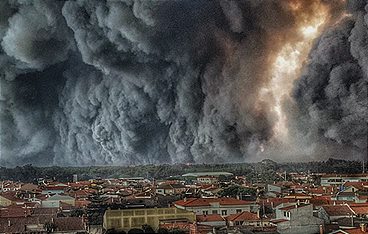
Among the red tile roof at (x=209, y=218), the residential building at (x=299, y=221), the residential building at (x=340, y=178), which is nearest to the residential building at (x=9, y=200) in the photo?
the red tile roof at (x=209, y=218)

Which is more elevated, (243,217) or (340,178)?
(340,178)

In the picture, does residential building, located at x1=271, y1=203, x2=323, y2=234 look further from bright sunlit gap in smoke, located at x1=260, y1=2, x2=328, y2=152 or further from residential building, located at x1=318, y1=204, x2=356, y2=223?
bright sunlit gap in smoke, located at x1=260, y1=2, x2=328, y2=152

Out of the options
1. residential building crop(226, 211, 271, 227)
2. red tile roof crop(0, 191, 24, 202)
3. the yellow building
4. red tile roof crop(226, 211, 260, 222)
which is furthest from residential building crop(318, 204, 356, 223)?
red tile roof crop(0, 191, 24, 202)

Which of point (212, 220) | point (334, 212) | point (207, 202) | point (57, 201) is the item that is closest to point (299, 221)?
point (334, 212)

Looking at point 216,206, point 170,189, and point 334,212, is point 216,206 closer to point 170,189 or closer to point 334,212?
point 334,212

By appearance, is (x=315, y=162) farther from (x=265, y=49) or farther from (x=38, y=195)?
(x=38, y=195)

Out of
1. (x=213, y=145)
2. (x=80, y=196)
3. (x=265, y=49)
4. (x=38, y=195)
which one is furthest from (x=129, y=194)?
(x=265, y=49)

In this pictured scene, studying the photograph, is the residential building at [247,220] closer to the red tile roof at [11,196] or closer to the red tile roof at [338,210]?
the red tile roof at [338,210]
